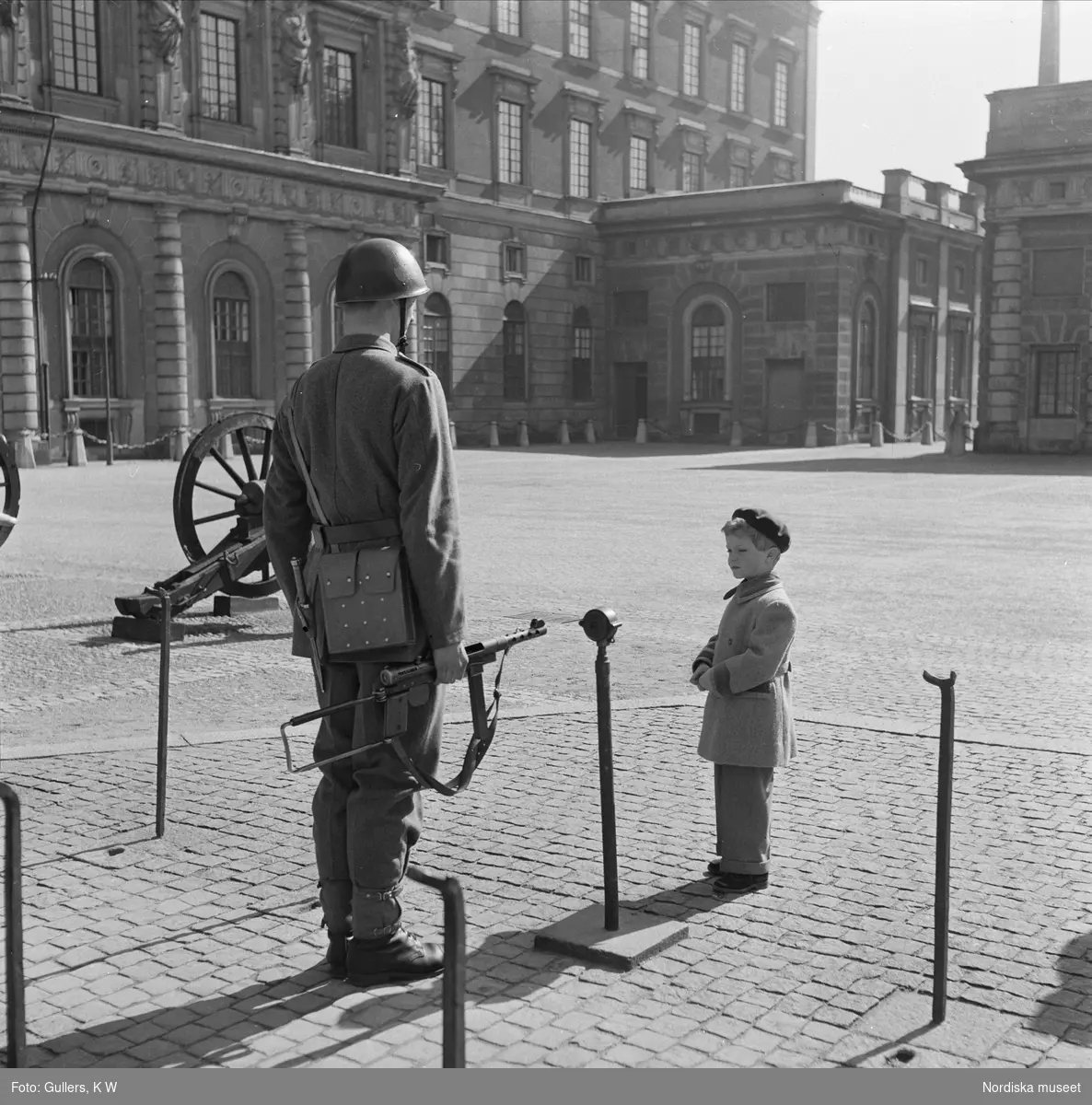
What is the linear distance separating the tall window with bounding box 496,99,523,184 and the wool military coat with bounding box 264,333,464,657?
4208 centimetres

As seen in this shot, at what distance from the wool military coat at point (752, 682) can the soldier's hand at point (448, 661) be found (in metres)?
1.13

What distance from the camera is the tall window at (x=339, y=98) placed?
3816 cm

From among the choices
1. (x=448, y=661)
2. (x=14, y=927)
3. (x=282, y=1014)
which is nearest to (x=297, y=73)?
(x=448, y=661)

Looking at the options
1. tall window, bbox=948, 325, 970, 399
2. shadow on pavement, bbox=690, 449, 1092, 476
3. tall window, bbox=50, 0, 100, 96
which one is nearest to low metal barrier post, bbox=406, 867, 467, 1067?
shadow on pavement, bbox=690, 449, 1092, 476

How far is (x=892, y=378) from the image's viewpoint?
152 feet

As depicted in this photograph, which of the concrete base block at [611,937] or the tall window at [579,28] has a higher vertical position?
the tall window at [579,28]

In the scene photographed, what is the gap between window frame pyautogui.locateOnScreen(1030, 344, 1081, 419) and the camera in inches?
1499

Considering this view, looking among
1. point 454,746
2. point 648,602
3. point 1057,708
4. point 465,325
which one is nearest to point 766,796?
→ point 454,746

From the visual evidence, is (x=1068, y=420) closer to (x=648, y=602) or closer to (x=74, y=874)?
(x=648, y=602)

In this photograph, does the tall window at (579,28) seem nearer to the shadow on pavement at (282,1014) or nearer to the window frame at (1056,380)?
the window frame at (1056,380)

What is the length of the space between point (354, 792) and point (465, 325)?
4026 centimetres

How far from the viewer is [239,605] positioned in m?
11.2

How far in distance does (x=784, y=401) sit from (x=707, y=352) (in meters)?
3.03

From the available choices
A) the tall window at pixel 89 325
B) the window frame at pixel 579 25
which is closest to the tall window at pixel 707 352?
the window frame at pixel 579 25
